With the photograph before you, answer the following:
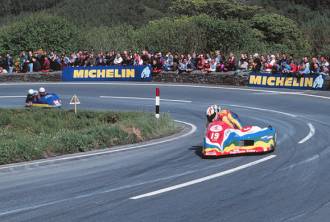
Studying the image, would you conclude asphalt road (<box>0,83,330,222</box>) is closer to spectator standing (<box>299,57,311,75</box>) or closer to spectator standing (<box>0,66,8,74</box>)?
spectator standing (<box>299,57,311,75</box>)

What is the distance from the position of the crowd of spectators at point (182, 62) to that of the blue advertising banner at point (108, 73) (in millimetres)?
401

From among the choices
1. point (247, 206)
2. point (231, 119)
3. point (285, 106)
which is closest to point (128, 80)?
point (285, 106)

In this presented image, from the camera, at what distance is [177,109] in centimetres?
2678

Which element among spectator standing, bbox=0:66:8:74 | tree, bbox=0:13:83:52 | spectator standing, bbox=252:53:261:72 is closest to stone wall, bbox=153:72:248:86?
spectator standing, bbox=252:53:261:72

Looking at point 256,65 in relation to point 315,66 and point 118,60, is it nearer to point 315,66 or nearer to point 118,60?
point 315,66

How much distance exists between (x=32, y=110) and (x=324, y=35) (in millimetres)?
35891

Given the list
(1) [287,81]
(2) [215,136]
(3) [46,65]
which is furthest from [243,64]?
(2) [215,136]

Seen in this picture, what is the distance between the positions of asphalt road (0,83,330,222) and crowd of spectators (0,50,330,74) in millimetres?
12280

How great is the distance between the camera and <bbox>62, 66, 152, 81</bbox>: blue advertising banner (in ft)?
122

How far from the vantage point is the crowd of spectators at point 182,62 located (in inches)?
1227

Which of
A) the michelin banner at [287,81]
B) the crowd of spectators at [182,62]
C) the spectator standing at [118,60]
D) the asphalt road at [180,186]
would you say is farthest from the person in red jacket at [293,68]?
the asphalt road at [180,186]

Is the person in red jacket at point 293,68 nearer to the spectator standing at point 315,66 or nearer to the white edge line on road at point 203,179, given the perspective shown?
the spectator standing at point 315,66

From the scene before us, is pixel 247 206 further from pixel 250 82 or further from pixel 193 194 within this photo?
pixel 250 82

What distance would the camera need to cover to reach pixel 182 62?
118 ft
